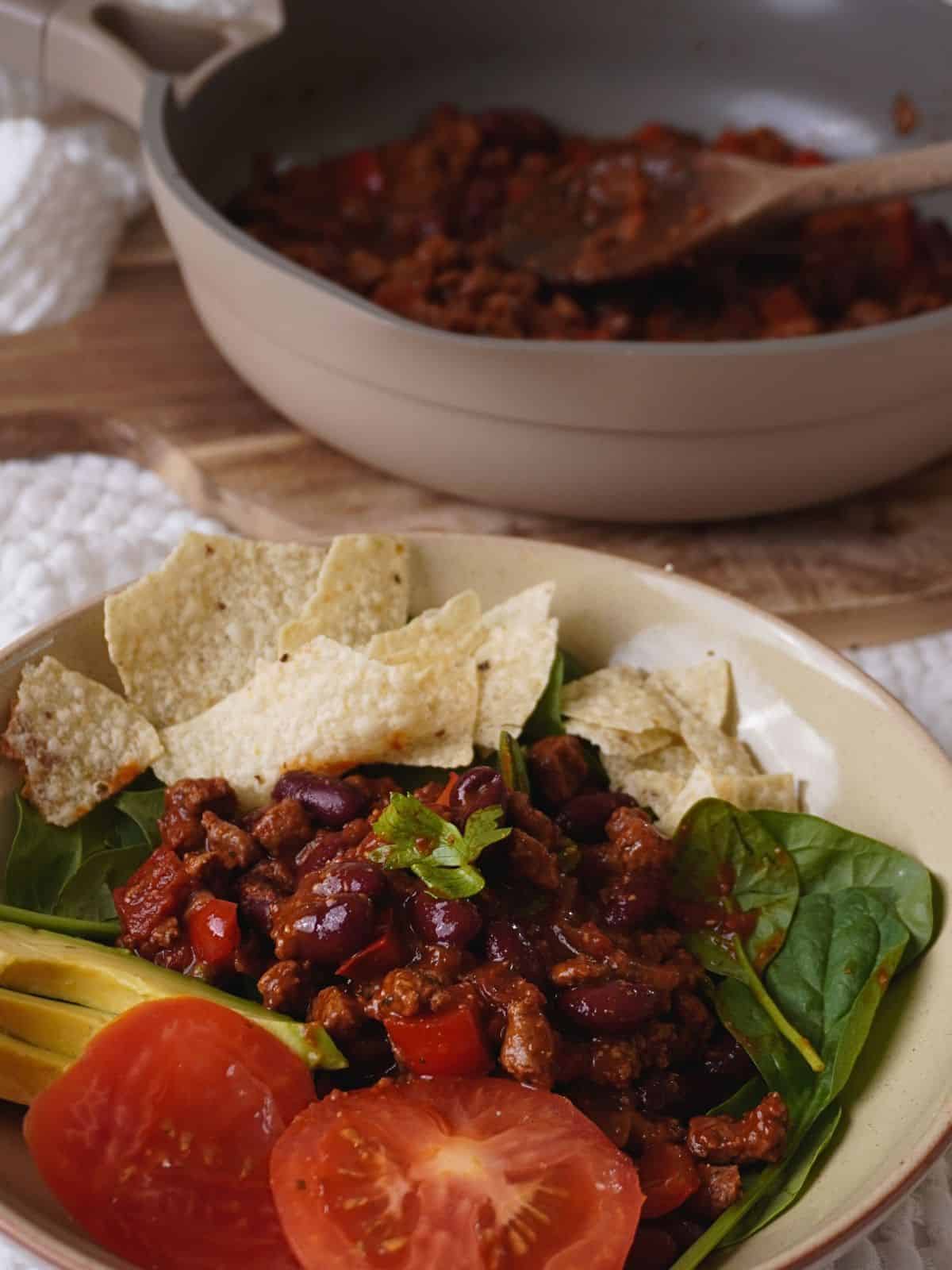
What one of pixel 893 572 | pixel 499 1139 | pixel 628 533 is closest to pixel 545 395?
pixel 628 533

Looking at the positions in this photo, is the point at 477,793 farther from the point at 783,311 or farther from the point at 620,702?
the point at 783,311

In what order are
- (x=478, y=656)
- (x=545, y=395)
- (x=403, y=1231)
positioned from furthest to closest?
(x=545, y=395)
(x=478, y=656)
(x=403, y=1231)

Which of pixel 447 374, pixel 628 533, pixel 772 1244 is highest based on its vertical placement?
pixel 447 374

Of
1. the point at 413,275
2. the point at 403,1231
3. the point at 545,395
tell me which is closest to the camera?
the point at 403,1231

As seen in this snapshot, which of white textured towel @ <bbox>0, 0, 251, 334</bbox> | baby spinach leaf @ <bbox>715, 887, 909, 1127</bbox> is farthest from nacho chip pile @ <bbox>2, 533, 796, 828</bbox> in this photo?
white textured towel @ <bbox>0, 0, 251, 334</bbox>

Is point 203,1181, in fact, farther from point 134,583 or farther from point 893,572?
point 893,572

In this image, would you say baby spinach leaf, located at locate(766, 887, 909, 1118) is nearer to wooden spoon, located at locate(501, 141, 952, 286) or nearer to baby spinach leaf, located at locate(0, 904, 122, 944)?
baby spinach leaf, located at locate(0, 904, 122, 944)

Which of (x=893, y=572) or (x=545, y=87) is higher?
(x=545, y=87)

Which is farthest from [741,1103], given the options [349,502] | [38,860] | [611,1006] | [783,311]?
[783,311]
